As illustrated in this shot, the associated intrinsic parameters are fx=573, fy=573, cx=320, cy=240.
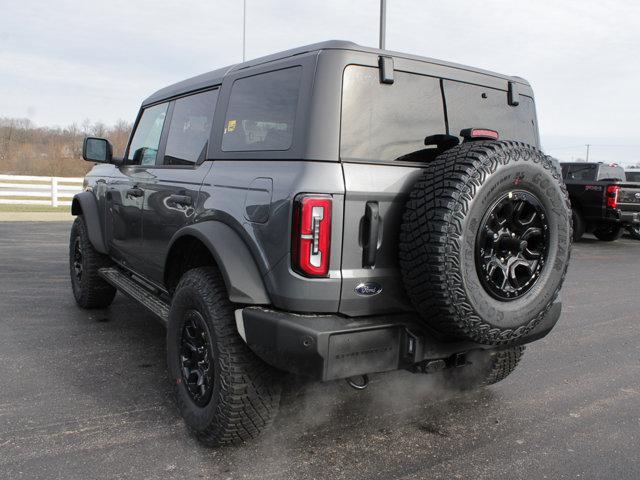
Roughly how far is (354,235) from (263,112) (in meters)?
0.86

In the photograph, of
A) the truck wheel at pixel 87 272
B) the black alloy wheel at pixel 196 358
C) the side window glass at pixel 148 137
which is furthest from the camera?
the truck wheel at pixel 87 272

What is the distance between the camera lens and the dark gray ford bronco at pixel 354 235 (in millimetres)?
2430

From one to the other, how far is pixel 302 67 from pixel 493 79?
1.19 m

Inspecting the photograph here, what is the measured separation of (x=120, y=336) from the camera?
4641 mm

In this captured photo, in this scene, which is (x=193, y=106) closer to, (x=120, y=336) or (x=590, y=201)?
(x=120, y=336)

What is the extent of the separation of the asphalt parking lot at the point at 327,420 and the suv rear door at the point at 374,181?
82 cm

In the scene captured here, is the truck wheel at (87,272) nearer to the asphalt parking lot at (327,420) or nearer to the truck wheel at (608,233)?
the asphalt parking lot at (327,420)

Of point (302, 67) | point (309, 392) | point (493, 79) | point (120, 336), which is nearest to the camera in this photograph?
point (302, 67)

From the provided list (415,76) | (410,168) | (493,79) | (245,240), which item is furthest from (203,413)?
(493,79)

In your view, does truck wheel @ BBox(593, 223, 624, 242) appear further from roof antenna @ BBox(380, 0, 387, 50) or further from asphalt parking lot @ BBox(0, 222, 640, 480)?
asphalt parking lot @ BBox(0, 222, 640, 480)

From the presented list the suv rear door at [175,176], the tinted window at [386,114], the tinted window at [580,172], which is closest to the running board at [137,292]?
the suv rear door at [175,176]

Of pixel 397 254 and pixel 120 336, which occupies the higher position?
pixel 397 254

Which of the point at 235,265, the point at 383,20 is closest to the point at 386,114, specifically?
the point at 235,265

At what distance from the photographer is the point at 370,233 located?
99.2 inches
